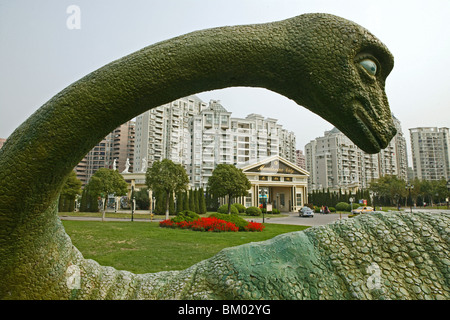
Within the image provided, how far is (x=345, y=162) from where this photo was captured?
80.2m

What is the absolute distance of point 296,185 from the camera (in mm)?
46250

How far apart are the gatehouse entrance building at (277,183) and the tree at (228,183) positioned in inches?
439

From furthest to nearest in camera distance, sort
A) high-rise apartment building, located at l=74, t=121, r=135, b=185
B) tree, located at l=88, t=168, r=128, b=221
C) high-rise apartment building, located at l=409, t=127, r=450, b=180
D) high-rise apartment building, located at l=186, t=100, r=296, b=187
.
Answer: high-rise apartment building, located at l=74, t=121, r=135, b=185 → high-rise apartment building, located at l=409, t=127, r=450, b=180 → high-rise apartment building, located at l=186, t=100, r=296, b=187 → tree, located at l=88, t=168, r=128, b=221

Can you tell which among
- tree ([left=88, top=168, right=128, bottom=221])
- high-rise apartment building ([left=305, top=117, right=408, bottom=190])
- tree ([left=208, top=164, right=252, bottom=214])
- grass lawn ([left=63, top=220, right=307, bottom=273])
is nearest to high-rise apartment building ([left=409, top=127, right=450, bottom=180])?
high-rise apartment building ([left=305, top=117, right=408, bottom=190])

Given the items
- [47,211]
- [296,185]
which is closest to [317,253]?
[47,211]

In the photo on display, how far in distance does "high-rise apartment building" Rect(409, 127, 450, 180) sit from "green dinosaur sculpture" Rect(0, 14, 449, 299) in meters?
95.8

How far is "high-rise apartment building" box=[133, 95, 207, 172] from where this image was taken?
69.6 meters

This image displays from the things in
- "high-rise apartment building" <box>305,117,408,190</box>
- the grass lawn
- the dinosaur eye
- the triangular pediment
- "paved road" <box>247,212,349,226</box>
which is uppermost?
"high-rise apartment building" <box>305,117,408,190</box>

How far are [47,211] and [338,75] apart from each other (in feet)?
7.59

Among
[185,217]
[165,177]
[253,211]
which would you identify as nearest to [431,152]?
[253,211]

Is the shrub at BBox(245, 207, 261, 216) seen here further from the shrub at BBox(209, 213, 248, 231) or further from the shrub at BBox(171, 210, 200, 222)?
the shrub at BBox(209, 213, 248, 231)

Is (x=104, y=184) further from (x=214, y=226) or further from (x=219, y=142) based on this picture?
(x=219, y=142)
